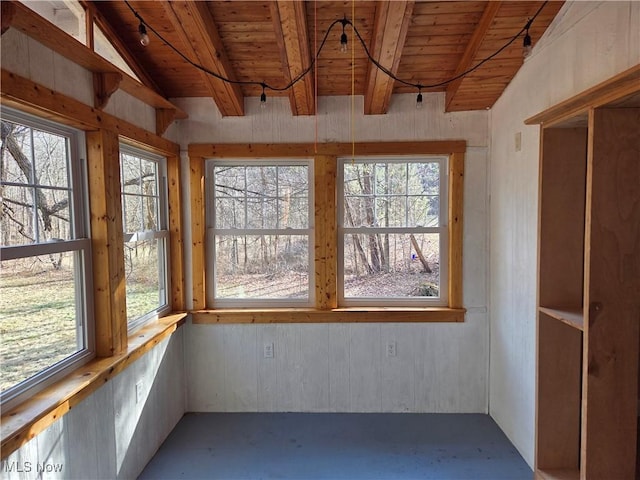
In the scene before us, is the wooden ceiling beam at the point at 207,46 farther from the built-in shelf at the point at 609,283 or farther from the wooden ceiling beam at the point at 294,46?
the built-in shelf at the point at 609,283

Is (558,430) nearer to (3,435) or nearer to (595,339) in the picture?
(595,339)

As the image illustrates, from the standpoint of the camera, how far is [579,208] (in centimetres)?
167

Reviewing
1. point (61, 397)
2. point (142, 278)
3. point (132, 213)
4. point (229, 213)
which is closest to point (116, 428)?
point (61, 397)

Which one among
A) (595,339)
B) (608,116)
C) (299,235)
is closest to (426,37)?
(608,116)

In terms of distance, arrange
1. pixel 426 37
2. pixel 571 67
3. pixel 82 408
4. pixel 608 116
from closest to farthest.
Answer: pixel 608 116
pixel 82 408
pixel 571 67
pixel 426 37

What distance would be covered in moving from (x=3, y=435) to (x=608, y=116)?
2.50 meters

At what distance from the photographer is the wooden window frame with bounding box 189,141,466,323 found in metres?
2.96

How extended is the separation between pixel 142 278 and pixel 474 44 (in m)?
2.74

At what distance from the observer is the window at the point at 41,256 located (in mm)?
1570

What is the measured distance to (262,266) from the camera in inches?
125

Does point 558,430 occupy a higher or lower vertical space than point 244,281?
lower

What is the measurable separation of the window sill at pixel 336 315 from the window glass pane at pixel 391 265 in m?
0.17

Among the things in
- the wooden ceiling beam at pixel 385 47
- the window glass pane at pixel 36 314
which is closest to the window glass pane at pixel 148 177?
the window glass pane at pixel 36 314

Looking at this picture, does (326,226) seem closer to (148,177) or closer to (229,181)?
(229,181)
